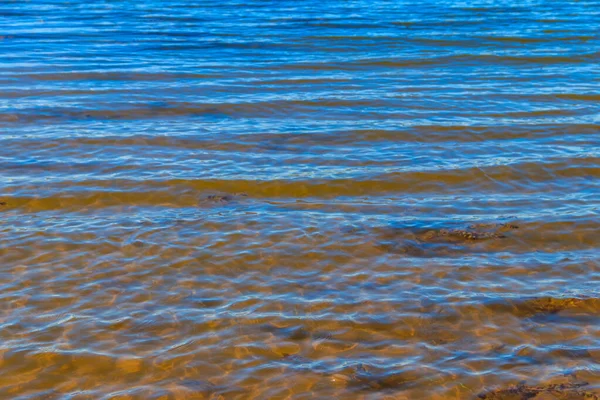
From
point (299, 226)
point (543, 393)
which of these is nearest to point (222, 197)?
point (299, 226)

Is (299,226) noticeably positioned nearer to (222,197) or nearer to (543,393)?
(222,197)

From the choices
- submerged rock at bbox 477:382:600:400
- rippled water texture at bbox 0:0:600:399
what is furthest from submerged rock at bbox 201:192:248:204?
submerged rock at bbox 477:382:600:400

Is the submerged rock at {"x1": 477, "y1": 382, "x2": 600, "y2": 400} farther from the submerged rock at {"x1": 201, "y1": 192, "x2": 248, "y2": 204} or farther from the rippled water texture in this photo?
the submerged rock at {"x1": 201, "y1": 192, "x2": 248, "y2": 204}

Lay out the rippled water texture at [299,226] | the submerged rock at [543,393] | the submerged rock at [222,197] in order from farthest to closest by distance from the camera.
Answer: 1. the submerged rock at [222,197]
2. the rippled water texture at [299,226]
3. the submerged rock at [543,393]

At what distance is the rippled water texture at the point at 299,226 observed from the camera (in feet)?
17.5

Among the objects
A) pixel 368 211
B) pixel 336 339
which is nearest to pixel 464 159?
pixel 368 211

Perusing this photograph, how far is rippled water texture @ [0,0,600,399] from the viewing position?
5348mm

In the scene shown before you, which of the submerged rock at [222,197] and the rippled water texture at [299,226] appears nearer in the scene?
the rippled water texture at [299,226]

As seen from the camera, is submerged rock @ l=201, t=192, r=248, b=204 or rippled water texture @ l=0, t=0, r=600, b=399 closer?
rippled water texture @ l=0, t=0, r=600, b=399

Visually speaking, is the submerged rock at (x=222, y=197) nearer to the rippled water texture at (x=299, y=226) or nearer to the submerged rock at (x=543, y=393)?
the rippled water texture at (x=299, y=226)

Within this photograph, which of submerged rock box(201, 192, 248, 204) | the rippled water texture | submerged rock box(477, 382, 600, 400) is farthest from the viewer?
submerged rock box(201, 192, 248, 204)

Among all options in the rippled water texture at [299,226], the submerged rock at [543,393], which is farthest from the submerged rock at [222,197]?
the submerged rock at [543,393]

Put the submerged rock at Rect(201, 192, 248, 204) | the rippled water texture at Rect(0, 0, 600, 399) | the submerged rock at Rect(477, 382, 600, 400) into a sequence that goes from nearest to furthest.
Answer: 1. the submerged rock at Rect(477, 382, 600, 400)
2. the rippled water texture at Rect(0, 0, 600, 399)
3. the submerged rock at Rect(201, 192, 248, 204)

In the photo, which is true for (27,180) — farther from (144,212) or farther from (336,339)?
(336,339)
